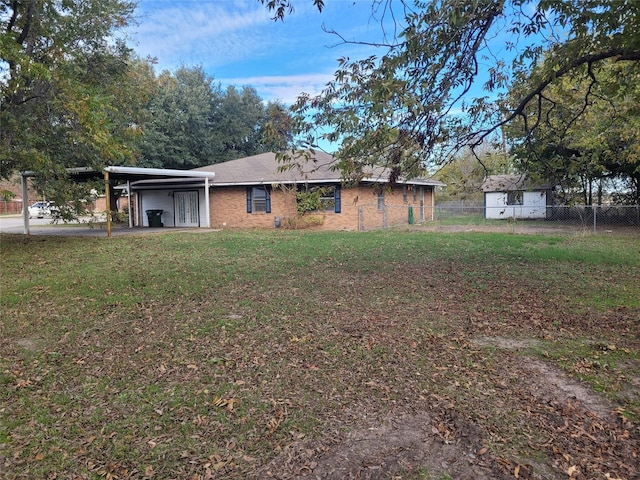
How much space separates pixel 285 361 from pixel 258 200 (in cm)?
1693

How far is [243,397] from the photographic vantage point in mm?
3422

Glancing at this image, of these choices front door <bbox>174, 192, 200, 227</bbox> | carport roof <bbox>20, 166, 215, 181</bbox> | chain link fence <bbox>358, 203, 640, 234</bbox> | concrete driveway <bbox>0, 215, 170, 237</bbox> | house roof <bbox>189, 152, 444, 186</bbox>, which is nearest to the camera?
carport roof <bbox>20, 166, 215, 181</bbox>

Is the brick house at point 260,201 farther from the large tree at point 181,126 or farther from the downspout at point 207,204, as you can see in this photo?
the large tree at point 181,126

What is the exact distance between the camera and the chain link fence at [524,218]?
19.1 meters

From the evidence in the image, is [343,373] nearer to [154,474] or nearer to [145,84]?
[154,474]

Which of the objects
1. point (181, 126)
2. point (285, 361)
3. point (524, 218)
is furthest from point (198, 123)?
point (285, 361)

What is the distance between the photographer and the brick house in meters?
19.5

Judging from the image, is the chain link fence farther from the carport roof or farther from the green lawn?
the green lawn

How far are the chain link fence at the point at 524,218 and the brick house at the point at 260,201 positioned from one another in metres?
0.10

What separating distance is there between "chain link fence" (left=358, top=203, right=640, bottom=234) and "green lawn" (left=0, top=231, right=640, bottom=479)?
10972 mm

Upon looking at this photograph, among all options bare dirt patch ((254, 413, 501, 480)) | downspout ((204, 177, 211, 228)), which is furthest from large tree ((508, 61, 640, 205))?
downspout ((204, 177, 211, 228))

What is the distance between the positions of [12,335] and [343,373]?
3.99 meters

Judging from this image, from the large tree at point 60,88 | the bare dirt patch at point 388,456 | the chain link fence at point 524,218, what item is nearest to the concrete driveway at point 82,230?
A: the large tree at point 60,88

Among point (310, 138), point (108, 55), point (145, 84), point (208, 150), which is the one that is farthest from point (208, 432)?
point (208, 150)
